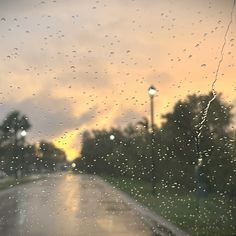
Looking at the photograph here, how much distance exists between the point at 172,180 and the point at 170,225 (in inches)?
213

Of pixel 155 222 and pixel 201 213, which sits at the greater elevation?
pixel 155 222

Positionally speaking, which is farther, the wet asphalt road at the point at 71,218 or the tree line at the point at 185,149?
the tree line at the point at 185,149

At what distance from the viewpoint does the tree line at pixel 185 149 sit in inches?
512

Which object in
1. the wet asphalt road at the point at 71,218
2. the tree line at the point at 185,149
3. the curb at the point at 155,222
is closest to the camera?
the curb at the point at 155,222

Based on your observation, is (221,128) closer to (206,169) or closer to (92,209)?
(206,169)

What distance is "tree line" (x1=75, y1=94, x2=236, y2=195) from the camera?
13008mm

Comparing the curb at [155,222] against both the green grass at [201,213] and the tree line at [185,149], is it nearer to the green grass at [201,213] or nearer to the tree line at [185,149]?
the green grass at [201,213]

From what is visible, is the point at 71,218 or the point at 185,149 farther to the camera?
the point at 185,149

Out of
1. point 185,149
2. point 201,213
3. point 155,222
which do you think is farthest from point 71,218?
point 185,149

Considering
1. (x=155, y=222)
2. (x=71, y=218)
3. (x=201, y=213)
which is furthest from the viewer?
(x=71, y=218)

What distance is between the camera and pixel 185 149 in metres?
15.4

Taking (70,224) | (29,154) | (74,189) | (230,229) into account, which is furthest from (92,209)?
(74,189)

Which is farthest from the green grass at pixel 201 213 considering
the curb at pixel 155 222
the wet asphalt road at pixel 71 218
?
the wet asphalt road at pixel 71 218

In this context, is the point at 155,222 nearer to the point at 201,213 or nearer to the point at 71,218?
the point at 201,213
